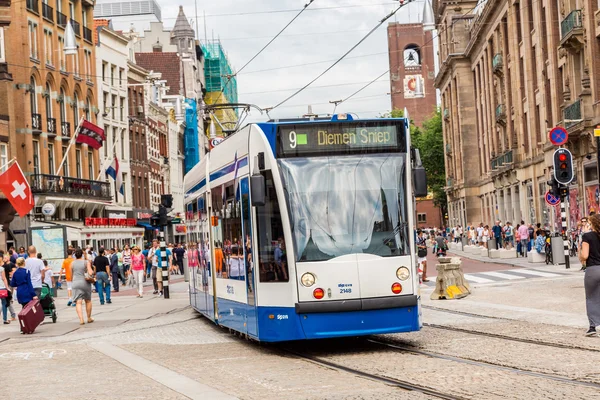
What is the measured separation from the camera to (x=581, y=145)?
147 ft

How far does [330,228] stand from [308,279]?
0.73m

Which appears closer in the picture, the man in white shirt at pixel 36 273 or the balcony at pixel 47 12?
the man in white shirt at pixel 36 273

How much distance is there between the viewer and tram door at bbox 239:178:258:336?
15455mm

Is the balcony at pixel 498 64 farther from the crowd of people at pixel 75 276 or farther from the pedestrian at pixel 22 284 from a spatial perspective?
the pedestrian at pixel 22 284

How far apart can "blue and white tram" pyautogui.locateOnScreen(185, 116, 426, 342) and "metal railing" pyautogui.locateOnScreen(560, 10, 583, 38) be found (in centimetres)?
3003

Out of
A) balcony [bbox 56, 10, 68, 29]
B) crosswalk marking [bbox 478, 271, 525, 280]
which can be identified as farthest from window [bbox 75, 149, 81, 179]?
crosswalk marking [bbox 478, 271, 525, 280]

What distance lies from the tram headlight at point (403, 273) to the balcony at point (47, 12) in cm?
4762

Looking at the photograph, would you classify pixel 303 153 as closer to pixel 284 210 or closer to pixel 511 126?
pixel 284 210

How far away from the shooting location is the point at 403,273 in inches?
587

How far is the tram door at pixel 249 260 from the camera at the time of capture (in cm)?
1546

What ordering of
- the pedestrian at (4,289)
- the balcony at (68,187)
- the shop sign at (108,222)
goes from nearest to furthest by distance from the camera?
the pedestrian at (4,289), the balcony at (68,187), the shop sign at (108,222)

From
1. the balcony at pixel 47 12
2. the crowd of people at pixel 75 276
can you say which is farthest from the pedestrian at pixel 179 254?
the balcony at pixel 47 12

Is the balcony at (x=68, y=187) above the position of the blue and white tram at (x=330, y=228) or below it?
above

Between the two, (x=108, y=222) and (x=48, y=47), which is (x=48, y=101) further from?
(x=108, y=222)
